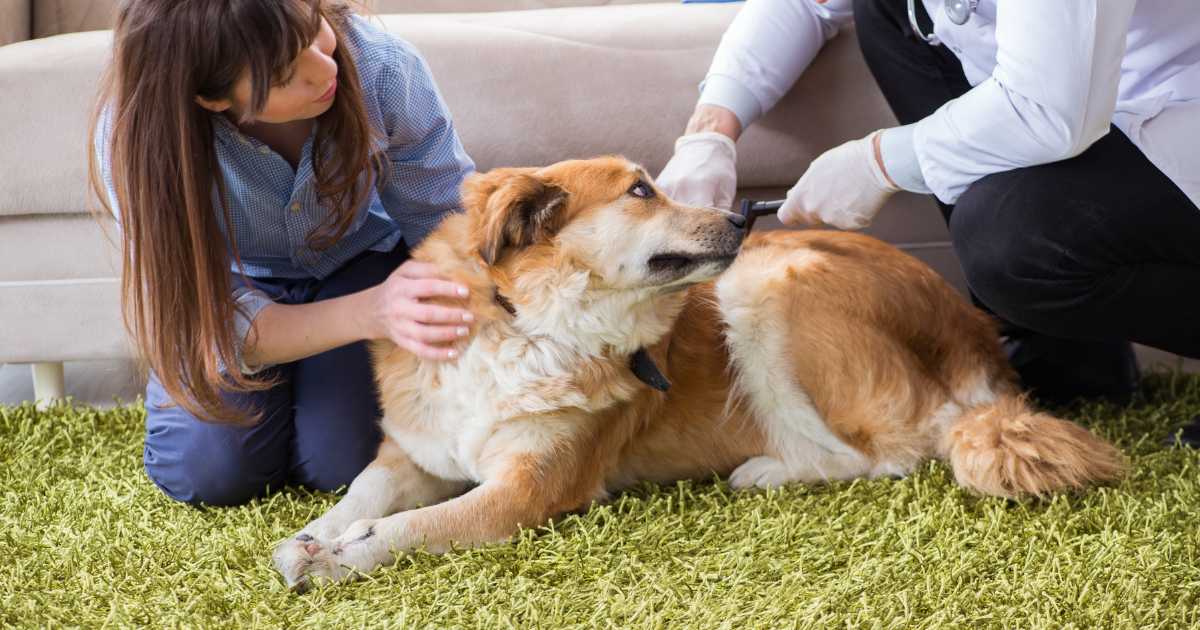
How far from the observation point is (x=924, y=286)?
1.82 m

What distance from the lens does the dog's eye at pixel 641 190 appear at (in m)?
1.58

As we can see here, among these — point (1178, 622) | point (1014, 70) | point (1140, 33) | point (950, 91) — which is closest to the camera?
point (1178, 622)

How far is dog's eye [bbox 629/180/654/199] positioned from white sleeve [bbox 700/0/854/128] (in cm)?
46

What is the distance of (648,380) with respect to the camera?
1.62 meters

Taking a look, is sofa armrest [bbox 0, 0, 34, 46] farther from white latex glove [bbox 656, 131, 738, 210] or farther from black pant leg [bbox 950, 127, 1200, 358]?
black pant leg [bbox 950, 127, 1200, 358]

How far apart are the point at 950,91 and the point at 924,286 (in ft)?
1.17

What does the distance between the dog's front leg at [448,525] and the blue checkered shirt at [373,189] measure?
1.27ft

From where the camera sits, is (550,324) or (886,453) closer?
(550,324)

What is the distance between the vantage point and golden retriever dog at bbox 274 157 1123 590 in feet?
5.03

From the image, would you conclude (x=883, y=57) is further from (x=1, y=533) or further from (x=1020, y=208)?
(x=1, y=533)

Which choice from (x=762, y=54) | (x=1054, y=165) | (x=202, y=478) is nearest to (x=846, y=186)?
→ (x=1054, y=165)

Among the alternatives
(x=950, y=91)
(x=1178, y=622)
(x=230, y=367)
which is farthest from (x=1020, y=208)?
(x=230, y=367)

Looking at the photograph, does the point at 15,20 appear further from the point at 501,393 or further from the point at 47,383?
the point at 501,393

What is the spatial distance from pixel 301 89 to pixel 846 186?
833 millimetres
